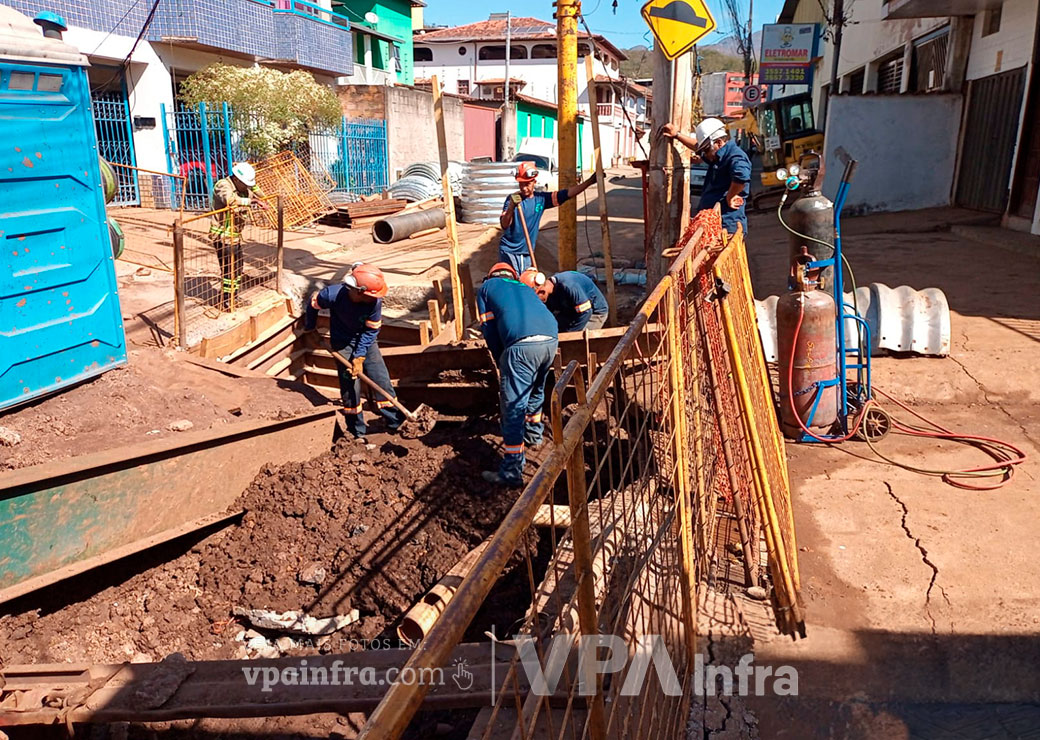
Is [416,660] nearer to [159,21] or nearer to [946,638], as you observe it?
[946,638]

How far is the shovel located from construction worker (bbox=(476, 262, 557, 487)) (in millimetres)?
1019

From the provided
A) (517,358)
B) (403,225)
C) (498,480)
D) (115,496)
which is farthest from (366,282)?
(403,225)

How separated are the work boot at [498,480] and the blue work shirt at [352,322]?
152 centimetres

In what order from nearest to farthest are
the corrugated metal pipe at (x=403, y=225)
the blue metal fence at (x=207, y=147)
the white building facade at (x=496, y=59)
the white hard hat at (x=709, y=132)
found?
the white hard hat at (x=709, y=132) < the corrugated metal pipe at (x=403, y=225) < the blue metal fence at (x=207, y=147) < the white building facade at (x=496, y=59)

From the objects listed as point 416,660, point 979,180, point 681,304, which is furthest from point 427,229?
point 416,660

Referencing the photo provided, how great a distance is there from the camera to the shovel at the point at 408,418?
6.09 metres

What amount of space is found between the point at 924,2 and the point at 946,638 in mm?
13228

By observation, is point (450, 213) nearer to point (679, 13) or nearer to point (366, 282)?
point (366, 282)

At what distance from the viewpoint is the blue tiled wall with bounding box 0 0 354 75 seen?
14914 mm

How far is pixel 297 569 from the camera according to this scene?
480cm

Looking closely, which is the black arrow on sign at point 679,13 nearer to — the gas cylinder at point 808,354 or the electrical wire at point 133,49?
the gas cylinder at point 808,354

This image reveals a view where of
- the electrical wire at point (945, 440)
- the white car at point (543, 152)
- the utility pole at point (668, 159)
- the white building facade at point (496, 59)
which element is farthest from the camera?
the white building facade at point (496, 59)

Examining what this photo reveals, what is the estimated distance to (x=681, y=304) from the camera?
2.87m

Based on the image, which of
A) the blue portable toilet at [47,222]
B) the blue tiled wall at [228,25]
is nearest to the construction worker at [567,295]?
the blue portable toilet at [47,222]
